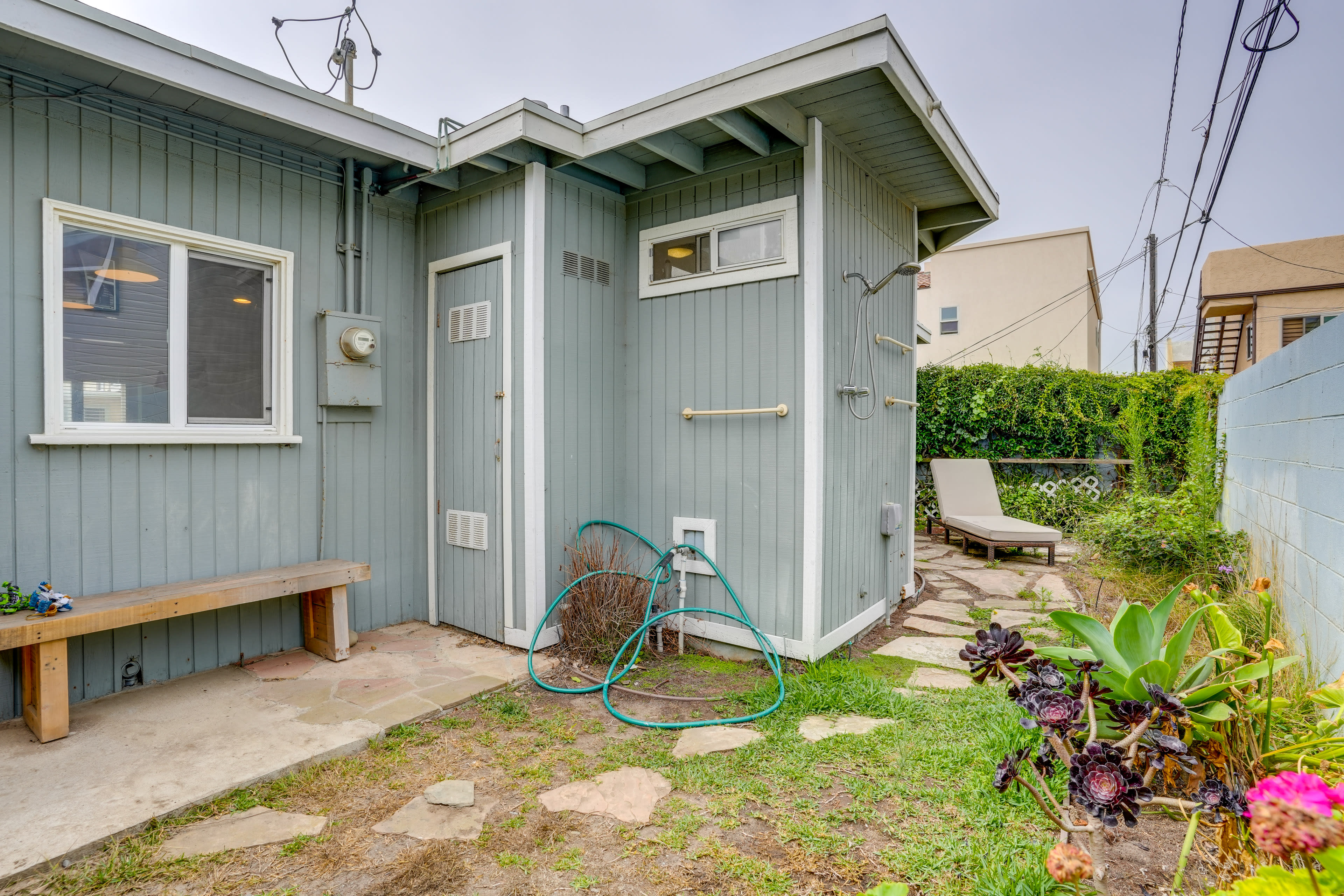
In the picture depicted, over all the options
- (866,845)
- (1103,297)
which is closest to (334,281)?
(866,845)

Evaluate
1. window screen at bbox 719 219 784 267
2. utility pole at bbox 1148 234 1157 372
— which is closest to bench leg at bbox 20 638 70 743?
window screen at bbox 719 219 784 267

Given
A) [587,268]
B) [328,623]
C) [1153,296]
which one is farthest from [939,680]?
[1153,296]

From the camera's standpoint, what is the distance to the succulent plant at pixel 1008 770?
4.43 feet

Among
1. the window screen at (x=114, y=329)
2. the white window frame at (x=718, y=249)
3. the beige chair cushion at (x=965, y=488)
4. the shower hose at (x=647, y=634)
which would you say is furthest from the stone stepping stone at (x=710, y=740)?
the beige chair cushion at (x=965, y=488)

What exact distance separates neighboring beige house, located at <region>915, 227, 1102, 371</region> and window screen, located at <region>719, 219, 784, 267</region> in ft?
35.3

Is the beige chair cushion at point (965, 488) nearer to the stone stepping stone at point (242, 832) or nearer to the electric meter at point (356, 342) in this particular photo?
the electric meter at point (356, 342)

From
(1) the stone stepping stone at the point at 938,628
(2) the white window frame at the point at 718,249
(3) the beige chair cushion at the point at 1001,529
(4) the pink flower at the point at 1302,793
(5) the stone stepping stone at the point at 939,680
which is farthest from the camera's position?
(3) the beige chair cushion at the point at 1001,529

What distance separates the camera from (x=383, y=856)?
1.92m

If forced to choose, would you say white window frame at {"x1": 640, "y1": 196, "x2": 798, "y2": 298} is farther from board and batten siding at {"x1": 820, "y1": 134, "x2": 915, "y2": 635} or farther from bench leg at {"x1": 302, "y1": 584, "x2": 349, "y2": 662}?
bench leg at {"x1": 302, "y1": 584, "x2": 349, "y2": 662}

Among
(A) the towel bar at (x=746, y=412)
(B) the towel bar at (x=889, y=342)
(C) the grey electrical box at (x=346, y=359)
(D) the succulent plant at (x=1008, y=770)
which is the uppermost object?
(B) the towel bar at (x=889, y=342)

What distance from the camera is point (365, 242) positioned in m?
3.91

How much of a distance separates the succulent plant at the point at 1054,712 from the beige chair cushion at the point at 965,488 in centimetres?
600

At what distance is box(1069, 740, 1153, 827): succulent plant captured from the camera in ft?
4.04

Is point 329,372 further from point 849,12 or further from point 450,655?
point 849,12
